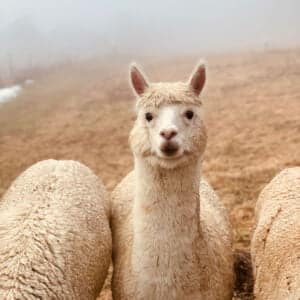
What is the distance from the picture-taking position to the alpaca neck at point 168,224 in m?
3.29

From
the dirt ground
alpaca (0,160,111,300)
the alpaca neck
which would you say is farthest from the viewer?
the dirt ground

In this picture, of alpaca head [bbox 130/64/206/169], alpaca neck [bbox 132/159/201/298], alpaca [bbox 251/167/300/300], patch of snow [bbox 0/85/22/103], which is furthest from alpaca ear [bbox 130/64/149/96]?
patch of snow [bbox 0/85/22/103]

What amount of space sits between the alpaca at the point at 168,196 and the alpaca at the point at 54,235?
421 mm

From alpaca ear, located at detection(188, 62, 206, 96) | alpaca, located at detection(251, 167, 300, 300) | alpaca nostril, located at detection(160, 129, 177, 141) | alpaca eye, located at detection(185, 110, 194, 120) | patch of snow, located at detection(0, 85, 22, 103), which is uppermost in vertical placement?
alpaca ear, located at detection(188, 62, 206, 96)

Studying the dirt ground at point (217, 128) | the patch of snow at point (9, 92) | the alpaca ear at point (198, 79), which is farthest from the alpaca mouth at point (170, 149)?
the patch of snow at point (9, 92)

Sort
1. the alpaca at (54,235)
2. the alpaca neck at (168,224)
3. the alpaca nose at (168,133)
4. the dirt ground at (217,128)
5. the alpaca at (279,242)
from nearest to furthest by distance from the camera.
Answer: the alpaca nose at (168,133) < the alpaca at (54,235) < the alpaca neck at (168,224) < the alpaca at (279,242) < the dirt ground at (217,128)

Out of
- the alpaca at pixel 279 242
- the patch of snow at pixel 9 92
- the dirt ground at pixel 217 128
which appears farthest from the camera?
the patch of snow at pixel 9 92

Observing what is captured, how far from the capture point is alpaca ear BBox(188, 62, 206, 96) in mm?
3500

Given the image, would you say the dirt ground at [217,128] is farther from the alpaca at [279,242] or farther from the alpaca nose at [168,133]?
the alpaca at [279,242]

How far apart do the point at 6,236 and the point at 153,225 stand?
3.36 feet

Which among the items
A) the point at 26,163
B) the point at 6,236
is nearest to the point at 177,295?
the point at 6,236

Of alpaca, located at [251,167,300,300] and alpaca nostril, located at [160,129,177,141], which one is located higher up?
alpaca nostril, located at [160,129,177,141]

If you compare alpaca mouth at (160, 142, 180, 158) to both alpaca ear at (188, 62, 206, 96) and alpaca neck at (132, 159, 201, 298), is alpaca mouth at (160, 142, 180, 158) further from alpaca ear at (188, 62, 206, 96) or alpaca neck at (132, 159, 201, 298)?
alpaca ear at (188, 62, 206, 96)

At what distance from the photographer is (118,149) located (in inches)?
423
